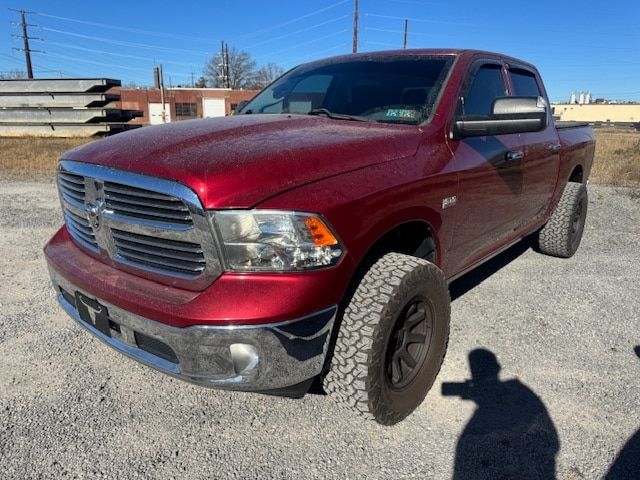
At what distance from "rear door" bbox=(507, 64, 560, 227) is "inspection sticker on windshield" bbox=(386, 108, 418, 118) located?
1.15 m

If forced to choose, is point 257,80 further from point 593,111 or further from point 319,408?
point 319,408

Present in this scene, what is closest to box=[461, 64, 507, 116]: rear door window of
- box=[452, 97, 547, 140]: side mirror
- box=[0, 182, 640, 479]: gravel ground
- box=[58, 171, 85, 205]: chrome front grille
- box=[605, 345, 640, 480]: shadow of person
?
box=[452, 97, 547, 140]: side mirror

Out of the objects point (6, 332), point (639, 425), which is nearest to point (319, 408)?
point (639, 425)

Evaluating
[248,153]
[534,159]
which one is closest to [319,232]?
[248,153]

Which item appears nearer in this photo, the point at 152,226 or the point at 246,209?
the point at 246,209

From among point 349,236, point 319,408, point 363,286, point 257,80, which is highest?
point 257,80

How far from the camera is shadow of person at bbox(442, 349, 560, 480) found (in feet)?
6.91

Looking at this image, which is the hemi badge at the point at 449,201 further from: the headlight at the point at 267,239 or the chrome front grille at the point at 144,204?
the chrome front grille at the point at 144,204

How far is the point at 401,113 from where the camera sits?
9.20 feet

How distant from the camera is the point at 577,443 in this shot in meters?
2.26

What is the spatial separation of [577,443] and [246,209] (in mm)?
1916

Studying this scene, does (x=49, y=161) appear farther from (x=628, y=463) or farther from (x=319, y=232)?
(x=628, y=463)

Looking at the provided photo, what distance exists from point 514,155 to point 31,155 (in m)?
12.8

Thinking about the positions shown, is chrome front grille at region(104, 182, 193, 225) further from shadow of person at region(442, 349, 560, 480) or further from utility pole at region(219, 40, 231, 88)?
utility pole at region(219, 40, 231, 88)
